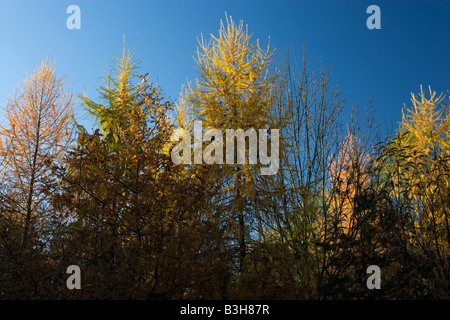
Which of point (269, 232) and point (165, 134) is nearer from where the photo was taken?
point (165, 134)

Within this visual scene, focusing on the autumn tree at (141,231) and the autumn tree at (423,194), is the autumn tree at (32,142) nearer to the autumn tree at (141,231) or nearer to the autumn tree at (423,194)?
the autumn tree at (141,231)

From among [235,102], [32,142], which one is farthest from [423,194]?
[32,142]

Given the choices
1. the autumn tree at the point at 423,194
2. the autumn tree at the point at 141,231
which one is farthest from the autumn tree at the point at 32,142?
the autumn tree at the point at 423,194

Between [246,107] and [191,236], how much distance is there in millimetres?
3709

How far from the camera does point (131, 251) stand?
6062 mm

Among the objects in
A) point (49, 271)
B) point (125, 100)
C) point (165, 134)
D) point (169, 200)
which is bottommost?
point (49, 271)

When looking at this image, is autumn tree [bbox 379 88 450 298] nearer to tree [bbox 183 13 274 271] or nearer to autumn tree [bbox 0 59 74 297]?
tree [bbox 183 13 274 271]

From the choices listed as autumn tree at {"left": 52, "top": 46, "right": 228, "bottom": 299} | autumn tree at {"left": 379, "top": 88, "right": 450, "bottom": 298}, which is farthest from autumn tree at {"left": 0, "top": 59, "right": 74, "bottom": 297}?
autumn tree at {"left": 379, "top": 88, "right": 450, "bottom": 298}

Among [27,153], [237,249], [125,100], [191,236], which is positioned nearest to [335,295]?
[237,249]

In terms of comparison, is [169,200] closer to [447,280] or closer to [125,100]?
[447,280]

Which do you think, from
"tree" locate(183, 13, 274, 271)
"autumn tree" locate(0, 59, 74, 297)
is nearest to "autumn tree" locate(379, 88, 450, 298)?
"tree" locate(183, 13, 274, 271)

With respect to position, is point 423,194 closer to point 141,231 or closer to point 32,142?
point 141,231

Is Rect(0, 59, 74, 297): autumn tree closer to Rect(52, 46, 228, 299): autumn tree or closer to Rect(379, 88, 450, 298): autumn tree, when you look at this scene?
Rect(52, 46, 228, 299): autumn tree

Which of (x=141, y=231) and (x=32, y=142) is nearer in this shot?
(x=141, y=231)
